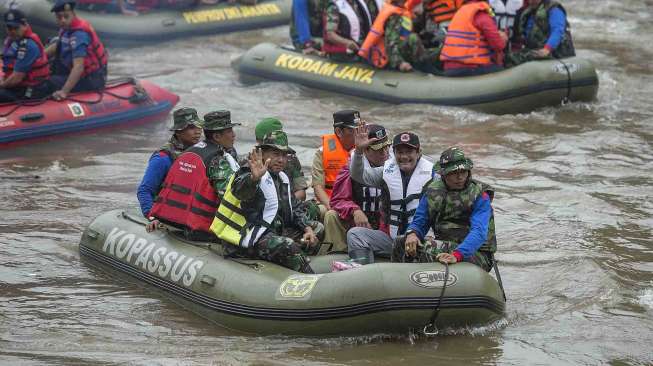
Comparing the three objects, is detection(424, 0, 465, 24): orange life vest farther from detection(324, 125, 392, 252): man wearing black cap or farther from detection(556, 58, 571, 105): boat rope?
detection(324, 125, 392, 252): man wearing black cap

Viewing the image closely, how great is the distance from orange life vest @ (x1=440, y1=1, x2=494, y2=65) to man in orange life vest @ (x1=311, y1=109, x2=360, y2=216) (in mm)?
4633

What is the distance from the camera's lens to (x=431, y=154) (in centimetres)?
1180

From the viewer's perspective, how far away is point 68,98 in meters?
12.3

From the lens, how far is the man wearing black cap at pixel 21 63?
457 inches

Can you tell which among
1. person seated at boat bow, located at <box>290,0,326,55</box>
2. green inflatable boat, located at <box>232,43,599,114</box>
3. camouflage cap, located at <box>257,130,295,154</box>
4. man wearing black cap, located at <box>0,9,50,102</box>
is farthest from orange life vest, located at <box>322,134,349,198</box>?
person seated at boat bow, located at <box>290,0,326,55</box>

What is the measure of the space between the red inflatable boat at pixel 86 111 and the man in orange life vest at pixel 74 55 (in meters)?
0.14

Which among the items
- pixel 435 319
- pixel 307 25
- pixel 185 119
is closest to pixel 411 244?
pixel 435 319

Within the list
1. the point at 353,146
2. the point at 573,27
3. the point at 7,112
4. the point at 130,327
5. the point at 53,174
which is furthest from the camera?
the point at 573,27

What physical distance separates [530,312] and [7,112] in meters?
6.54

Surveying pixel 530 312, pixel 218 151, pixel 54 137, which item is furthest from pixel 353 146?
pixel 54 137

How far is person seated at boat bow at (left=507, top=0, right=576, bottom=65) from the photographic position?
13.0m

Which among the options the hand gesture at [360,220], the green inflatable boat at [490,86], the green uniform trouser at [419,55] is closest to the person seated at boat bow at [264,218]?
the hand gesture at [360,220]

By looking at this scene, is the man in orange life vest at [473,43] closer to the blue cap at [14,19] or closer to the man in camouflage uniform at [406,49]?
the man in camouflage uniform at [406,49]

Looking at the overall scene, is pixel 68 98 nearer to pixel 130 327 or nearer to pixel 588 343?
pixel 130 327
